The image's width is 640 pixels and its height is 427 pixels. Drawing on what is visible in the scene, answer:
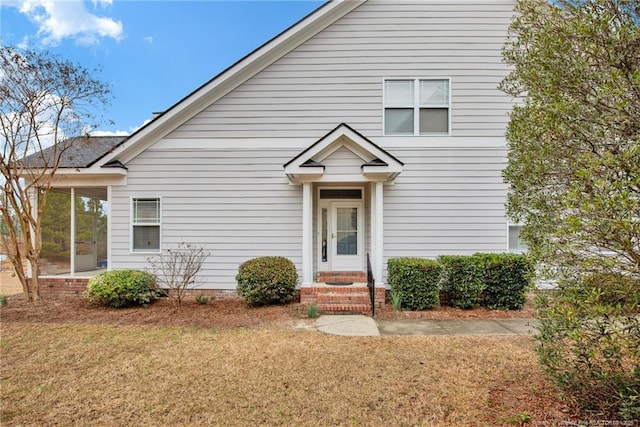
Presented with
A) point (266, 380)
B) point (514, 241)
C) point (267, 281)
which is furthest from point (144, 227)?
point (514, 241)

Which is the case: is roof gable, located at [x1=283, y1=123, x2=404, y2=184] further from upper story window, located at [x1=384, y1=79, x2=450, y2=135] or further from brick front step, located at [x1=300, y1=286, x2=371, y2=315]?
brick front step, located at [x1=300, y1=286, x2=371, y2=315]

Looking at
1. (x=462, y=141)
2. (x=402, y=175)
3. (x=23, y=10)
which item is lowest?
(x=402, y=175)

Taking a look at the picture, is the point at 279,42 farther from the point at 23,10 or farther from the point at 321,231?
the point at 23,10

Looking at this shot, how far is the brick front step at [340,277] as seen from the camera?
830cm

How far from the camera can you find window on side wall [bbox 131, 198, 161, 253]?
877cm

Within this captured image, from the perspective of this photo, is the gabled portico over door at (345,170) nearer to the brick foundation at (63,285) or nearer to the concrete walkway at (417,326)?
the concrete walkway at (417,326)

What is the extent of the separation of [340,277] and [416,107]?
508 cm

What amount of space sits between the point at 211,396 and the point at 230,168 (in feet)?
20.6

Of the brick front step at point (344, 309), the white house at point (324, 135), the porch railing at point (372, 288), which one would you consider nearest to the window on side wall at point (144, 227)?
the white house at point (324, 135)

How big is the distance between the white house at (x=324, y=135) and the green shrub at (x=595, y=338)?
17.8 feet

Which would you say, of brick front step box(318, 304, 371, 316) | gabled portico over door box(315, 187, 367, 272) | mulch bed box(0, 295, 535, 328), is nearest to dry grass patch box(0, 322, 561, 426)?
mulch bed box(0, 295, 535, 328)

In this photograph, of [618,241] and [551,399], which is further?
[551,399]

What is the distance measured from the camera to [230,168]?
28.7ft

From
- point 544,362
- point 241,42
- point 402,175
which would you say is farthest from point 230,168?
point 241,42
